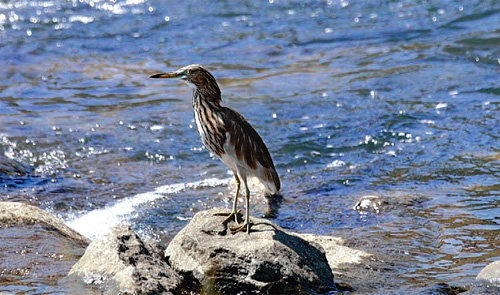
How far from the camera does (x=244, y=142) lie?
5.70 metres

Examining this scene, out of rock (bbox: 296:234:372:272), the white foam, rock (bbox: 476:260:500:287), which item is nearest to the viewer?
rock (bbox: 476:260:500:287)

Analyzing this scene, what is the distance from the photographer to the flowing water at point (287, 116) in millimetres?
7484

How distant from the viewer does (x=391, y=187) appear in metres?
8.44

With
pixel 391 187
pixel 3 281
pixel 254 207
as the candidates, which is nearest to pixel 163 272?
pixel 3 281

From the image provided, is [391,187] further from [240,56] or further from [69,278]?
[240,56]

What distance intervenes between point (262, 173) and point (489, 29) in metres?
9.00

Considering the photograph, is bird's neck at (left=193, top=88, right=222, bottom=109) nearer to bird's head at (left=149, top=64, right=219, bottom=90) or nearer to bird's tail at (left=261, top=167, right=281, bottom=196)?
bird's head at (left=149, top=64, right=219, bottom=90)

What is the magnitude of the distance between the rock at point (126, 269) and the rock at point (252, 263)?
0.14 m

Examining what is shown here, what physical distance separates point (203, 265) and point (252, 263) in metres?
0.33

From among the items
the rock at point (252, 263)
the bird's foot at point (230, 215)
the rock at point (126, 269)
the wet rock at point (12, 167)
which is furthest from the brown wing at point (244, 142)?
the wet rock at point (12, 167)

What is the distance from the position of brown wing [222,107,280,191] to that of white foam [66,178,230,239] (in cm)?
176

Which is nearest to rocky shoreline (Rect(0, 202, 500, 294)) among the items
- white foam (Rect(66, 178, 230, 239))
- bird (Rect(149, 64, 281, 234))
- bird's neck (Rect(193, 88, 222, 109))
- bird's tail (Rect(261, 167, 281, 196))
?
bird (Rect(149, 64, 281, 234))

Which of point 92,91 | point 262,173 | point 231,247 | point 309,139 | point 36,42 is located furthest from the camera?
point 36,42

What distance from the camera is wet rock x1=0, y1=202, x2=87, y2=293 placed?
5602 millimetres
